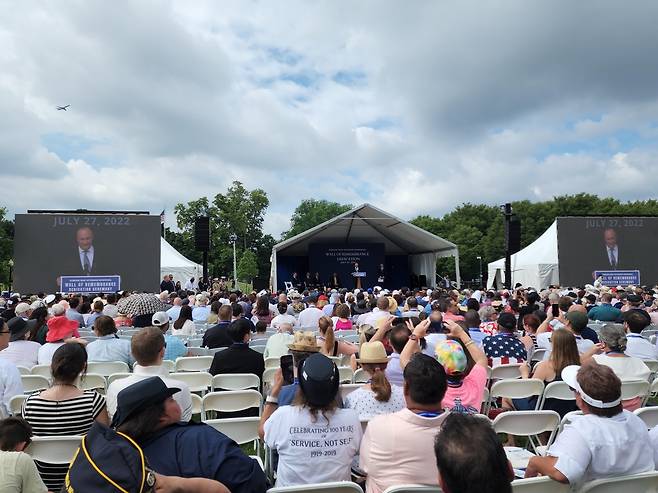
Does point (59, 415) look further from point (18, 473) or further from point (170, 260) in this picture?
point (170, 260)

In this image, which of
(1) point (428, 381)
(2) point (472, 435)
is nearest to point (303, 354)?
(1) point (428, 381)

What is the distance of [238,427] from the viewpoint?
299 centimetres

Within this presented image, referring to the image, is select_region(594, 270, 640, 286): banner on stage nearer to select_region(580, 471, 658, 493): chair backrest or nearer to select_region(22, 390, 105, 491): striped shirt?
select_region(580, 471, 658, 493): chair backrest

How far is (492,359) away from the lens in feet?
17.0

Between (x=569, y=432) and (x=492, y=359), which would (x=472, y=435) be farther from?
(x=492, y=359)

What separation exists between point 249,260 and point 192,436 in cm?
4209

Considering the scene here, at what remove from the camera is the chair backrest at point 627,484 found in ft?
6.47

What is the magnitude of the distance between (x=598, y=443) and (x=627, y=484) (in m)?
0.18

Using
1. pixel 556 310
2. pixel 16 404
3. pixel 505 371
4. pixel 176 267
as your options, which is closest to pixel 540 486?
pixel 505 371

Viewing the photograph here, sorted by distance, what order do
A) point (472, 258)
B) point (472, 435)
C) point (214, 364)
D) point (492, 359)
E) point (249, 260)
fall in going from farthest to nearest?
1. point (472, 258)
2. point (249, 260)
3. point (492, 359)
4. point (214, 364)
5. point (472, 435)

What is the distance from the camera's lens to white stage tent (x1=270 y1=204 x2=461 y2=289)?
22.1 meters

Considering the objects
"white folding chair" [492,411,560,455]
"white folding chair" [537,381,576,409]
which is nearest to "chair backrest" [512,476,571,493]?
"white folding chair" [492,411,560,455]

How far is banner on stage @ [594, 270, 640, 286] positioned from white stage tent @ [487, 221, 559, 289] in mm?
2870

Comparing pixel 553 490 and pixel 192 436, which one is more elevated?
pixel 192 436
